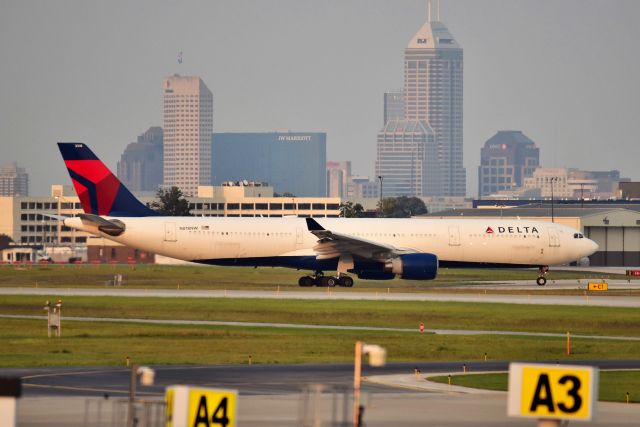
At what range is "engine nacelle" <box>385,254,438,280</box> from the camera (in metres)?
80.8

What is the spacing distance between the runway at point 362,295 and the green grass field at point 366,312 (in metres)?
2.83

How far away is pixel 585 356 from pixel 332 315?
1766 cm

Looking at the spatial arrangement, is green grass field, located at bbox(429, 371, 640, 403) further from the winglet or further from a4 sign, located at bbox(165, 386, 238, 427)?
the winglet

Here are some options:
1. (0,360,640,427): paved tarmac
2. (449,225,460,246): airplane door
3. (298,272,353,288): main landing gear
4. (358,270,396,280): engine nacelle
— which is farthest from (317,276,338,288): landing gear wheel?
(0,360,640,427): paved tarmac

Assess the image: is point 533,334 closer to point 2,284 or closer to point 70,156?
point 70,156

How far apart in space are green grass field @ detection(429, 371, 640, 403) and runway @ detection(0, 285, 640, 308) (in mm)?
28526

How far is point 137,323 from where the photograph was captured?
2346 inches

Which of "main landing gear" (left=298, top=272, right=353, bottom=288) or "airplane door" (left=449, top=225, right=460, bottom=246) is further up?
"airplane door" (left=449, top=225, right=460, bottom=246)

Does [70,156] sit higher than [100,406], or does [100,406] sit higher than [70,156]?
[70,156]

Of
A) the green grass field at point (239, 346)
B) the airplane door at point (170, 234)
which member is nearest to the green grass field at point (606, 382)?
the green grass field at point (239, 346)

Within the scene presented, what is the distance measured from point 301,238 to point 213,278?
16.8m

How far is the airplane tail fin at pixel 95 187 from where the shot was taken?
8488 cm

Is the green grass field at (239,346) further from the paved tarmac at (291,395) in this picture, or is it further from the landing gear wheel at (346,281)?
the landing gear wheel at (346,281)

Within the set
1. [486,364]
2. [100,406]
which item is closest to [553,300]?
[486,364]
